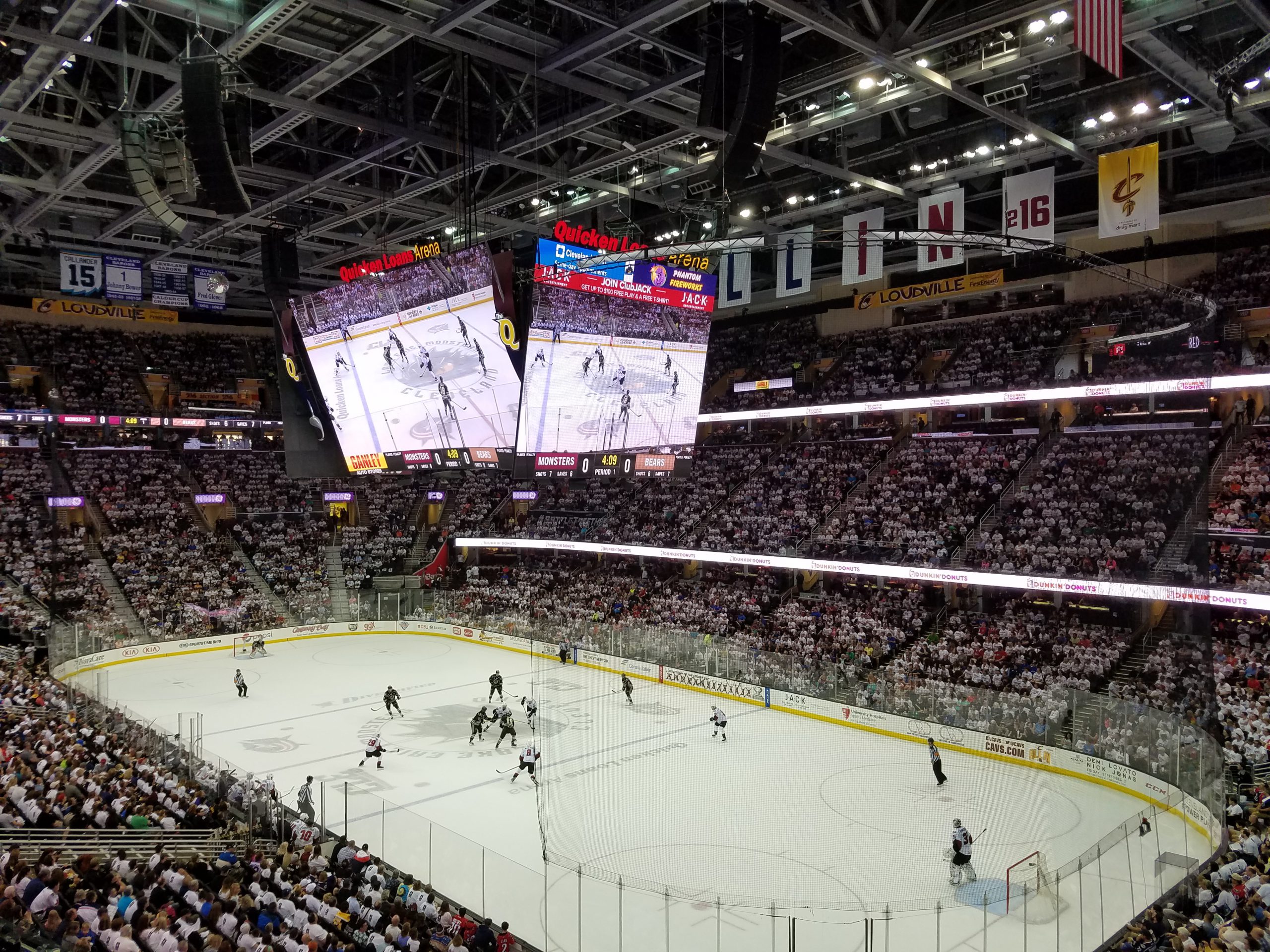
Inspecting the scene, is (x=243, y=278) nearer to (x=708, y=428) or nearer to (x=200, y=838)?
(x=708, y=428)

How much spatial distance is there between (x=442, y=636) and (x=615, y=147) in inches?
958

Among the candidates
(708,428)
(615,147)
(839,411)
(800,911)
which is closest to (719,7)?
(615,147)

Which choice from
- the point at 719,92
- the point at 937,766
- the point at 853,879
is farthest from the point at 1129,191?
the point at 853,879

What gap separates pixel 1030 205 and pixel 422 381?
44.9ft

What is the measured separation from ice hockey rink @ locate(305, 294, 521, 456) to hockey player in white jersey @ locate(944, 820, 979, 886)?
11425mm

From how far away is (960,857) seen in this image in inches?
531

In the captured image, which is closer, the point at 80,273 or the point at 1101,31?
the point at 1101,31

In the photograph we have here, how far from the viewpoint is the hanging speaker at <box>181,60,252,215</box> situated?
10.9 metres

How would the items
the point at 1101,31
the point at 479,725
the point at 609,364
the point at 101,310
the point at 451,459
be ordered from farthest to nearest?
the point at 101,310 → the point at 479,725 → the point at 451,459 → the point at 609,364 → the point at 1101,31

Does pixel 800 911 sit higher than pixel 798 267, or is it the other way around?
pixel 798 267

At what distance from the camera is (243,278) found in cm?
3834

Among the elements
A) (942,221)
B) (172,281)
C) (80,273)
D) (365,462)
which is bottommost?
(365,462)

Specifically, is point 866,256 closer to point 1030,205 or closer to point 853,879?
point 1030,205

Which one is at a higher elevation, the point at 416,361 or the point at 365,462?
the point at 416,361
